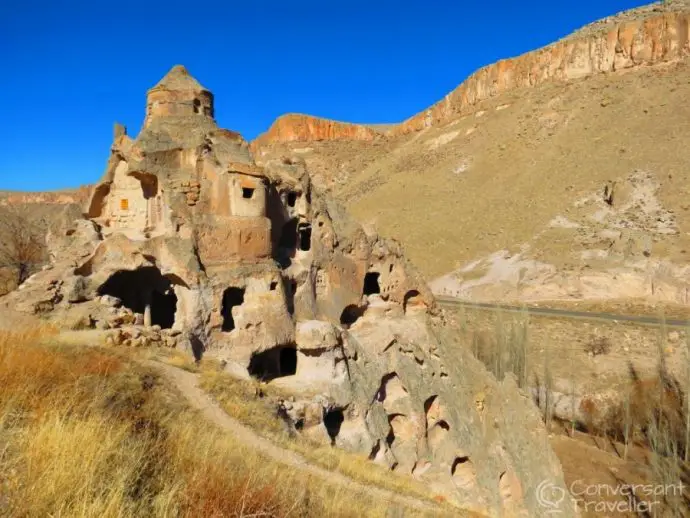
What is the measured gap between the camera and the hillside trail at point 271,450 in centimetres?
569

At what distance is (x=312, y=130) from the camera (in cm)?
9100

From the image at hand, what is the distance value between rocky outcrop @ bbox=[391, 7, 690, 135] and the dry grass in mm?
67299

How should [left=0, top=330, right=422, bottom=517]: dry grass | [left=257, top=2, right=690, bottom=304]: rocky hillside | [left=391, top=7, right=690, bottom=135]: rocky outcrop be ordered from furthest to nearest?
[left=391, top=7, right=690, bottom=135]: rocky outcrop, [left=257, top=2, right=690, bottom=304]: rocky hillside, [left=0, top=330, right=422, bottom=517]: dry grass

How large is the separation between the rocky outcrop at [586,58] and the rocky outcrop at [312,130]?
1720 centimetres

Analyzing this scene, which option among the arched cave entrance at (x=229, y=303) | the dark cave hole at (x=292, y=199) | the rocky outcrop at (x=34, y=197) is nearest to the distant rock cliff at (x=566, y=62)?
the rocky outcrop at (x=34, y=197)

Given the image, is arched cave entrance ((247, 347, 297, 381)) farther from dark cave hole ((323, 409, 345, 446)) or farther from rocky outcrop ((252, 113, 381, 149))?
rocky outcrop ((252, 113, 381, 149))

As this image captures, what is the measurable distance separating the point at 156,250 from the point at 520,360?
19.3 metres

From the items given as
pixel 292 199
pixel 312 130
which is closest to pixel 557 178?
pixel 292 199

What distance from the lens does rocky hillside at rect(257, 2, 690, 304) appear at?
116ft

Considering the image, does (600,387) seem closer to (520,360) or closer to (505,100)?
(520,360)

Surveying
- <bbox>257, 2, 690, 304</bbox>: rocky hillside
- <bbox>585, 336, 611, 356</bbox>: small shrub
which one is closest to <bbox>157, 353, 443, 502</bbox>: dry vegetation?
<bbox>585, 336, 611, 356</bbox>: small shrub

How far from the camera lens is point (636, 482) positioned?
1873 cm

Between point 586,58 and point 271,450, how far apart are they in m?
69.8

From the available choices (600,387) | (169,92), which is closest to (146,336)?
(169,92)
